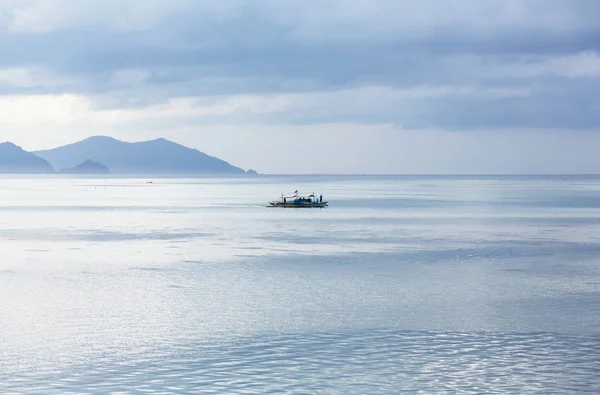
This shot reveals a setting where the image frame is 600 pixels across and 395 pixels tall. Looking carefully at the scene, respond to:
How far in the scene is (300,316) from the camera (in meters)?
37.6

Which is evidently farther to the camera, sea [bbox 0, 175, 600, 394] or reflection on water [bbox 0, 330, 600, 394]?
sea [bbox 0, 175, 600, 394]

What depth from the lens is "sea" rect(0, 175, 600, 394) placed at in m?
26.9

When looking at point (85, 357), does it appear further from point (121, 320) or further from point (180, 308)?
point (180, 308)

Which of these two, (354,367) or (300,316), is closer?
(354,367)

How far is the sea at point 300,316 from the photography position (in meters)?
26.9

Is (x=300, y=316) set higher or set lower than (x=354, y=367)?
higher

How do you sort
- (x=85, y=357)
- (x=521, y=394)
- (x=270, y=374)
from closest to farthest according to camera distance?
(x=521, y=394)
(x=270, y=374)
(x=85, y=357)

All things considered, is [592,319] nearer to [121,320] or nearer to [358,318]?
[358,318]

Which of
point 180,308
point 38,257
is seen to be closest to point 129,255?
point 38,257

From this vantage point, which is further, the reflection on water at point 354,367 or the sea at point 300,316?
the sea at point 300,316

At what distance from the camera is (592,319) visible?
36.3 meters

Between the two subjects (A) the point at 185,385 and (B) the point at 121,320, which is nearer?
(A) the point at 185,385

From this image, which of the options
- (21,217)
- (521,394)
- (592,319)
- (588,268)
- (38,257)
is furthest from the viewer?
(21,217)

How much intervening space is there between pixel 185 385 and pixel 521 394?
10.4m
